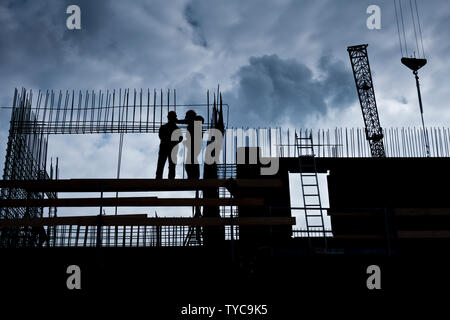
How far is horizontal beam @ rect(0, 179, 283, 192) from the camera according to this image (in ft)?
21.7

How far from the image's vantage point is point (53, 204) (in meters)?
6.79

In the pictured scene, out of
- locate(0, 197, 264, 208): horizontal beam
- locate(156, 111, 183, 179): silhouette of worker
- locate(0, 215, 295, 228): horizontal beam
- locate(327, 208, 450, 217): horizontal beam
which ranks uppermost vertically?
locate(156, 111, 183, 179): silhouette of worker

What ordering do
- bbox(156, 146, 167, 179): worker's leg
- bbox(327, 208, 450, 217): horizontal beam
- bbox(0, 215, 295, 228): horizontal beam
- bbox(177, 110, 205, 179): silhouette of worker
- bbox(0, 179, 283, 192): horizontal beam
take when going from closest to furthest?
1. bbox(0, 215, 295, 228): horizontal beam
2. bbox(0, 179, 283, 192): horizontal beam
3. bbox(327, 208, 450, 217): horizontal beam
4. bbox(177, 110, 205, 179): silhouette of worker
5. bbox(156, 146, 167, 179): worker's leg

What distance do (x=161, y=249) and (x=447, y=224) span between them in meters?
13.2

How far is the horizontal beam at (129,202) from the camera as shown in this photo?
670 cm

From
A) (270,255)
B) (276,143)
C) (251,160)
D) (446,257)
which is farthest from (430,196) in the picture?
(270,255)

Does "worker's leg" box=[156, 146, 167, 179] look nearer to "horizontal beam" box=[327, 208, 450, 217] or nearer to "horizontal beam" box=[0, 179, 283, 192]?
"horizontal beam" box=[0, 179, 283, 192]

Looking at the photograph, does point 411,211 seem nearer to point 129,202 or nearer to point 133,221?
point 133,221

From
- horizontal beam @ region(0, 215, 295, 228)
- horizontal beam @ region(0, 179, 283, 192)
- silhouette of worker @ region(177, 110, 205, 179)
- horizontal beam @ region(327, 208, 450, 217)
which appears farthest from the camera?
silhouette of worker @ region(177, 110, 205, 179)

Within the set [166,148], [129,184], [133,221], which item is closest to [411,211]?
[133,221]

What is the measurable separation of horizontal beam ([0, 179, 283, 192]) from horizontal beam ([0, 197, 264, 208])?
19 centimetres

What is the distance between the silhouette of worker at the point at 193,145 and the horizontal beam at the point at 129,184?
2224 mm

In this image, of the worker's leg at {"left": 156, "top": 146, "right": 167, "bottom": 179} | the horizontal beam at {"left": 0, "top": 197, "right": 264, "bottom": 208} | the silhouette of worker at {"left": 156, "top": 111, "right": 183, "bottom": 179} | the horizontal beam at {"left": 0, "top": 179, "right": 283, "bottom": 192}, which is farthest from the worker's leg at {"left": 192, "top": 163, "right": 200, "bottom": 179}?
the horizontal beam at {"left": 0, "top": 197, "right": 264, "bottom": 208}
